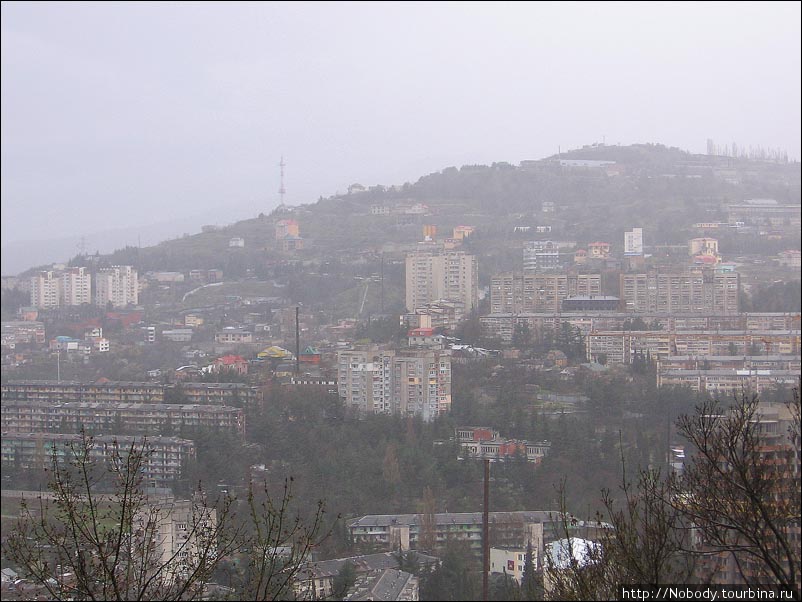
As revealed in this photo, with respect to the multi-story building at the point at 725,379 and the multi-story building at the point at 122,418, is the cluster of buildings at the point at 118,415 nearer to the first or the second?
the multi-story building at the point at 122,418

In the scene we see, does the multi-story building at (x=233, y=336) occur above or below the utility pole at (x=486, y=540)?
above

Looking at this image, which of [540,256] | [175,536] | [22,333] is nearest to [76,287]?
[22,333]

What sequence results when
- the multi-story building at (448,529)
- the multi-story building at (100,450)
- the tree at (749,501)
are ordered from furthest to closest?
the multi-story building at (100,450), the multi-story building at (448,529), the tree at (749,501)

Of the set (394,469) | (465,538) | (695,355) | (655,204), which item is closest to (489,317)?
(695,355)

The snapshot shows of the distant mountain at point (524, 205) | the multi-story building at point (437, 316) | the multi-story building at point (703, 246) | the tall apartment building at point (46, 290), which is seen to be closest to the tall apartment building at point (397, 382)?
the multi-story building at point (437, 316)

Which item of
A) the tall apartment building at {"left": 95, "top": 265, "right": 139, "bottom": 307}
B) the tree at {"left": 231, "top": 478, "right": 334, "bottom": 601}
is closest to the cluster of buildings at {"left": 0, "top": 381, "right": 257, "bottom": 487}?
the tall apartment building at {"left": 95, "top": 265, "right": 139, "bottom": 307}

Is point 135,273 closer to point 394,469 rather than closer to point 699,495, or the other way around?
point 394,469
